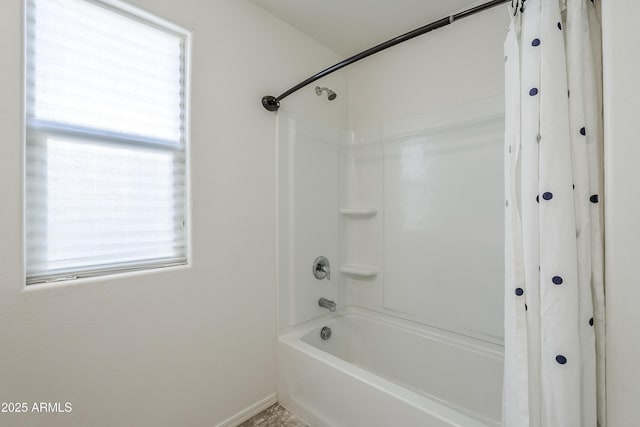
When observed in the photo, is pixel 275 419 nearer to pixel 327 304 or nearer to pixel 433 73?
pixel 327 304

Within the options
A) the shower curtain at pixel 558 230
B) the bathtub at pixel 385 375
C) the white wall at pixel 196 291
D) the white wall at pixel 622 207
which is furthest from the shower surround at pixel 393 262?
the white wall at pixel 622 207

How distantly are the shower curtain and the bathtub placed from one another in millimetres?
338

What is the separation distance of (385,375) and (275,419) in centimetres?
80

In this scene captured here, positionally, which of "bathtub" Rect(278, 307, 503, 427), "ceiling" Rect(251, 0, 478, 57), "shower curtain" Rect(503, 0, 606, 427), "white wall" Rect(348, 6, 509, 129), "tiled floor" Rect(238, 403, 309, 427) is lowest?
"tiled floor" Rect(238, 403, 309, 427)

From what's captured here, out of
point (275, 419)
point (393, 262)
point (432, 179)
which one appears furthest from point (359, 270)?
point (275, 419)

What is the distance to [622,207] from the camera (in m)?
0.63

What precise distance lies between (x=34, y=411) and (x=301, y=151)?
5.39 feet

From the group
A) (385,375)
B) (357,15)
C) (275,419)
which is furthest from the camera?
(385,375)

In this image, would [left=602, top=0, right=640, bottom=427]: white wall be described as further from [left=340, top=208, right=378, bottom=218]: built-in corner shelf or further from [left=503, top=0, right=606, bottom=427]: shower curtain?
[left=340, top=208, right=378, bottom=218]: built-in corner shelf

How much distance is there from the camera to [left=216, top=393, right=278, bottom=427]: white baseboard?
138cm

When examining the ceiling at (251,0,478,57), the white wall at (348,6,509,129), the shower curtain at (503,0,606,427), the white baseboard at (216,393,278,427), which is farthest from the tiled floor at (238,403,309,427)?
the ceiling at (251,0,478,57)

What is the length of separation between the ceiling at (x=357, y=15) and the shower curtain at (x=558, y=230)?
3.11ft

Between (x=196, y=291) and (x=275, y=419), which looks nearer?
(x=196, y=291)

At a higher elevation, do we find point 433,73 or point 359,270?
point 433,73
